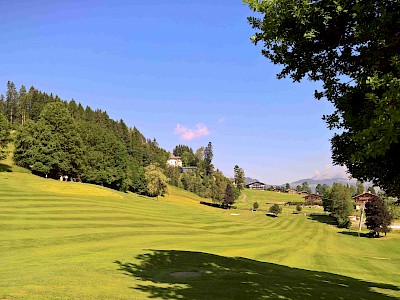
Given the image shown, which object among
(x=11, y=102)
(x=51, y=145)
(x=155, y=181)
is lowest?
(x=155, y=181)

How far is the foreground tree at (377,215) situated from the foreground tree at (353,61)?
69.6 m

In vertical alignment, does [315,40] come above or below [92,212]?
above

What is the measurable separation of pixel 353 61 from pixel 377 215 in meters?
73.0

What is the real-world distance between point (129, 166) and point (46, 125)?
1736 inches

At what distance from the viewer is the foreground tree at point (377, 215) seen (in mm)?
71500

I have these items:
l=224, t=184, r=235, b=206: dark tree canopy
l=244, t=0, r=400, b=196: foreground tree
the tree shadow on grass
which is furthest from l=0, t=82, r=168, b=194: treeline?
l=244, t=0, r=400, b=196: foreground tree

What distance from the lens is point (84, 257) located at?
19.9m

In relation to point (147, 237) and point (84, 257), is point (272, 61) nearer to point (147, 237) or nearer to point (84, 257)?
point (84, 257)

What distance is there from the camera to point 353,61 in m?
10.6

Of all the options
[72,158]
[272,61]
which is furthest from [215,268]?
[72,158]

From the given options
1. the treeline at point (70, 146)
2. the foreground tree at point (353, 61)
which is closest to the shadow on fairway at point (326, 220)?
the treeline at point (70, 146)

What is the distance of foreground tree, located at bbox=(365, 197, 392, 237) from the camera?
71.5 metres

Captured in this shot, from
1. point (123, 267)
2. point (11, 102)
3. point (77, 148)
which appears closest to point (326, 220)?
point (77, 148)

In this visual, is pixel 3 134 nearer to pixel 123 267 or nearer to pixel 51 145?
pixel 51 145
